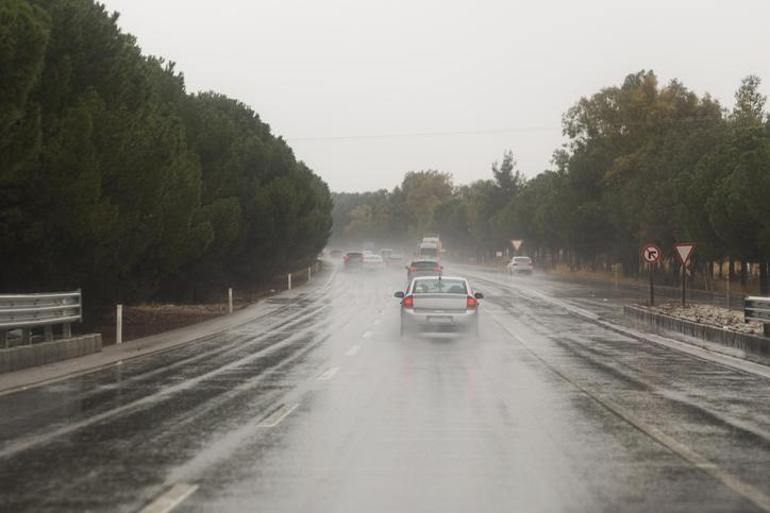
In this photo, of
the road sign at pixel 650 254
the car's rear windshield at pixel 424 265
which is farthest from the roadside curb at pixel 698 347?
the car's rear windshield at pixel 424 265

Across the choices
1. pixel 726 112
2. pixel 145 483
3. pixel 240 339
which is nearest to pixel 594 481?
pixel 145 483

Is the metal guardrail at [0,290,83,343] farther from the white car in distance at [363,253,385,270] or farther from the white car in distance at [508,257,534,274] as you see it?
the white car in distance at [508,257,534,274]

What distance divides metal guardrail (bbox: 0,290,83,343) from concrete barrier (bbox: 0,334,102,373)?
1.28 ft

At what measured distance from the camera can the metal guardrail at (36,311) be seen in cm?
1528

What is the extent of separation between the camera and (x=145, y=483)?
678 cm

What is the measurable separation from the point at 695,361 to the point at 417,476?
11.2 meters

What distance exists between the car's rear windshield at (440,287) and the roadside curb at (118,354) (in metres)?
5.36

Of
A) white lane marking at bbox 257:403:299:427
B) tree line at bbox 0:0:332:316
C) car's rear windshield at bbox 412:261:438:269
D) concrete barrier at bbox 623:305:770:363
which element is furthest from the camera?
car's rear windshield at bbox 412:261:438:269

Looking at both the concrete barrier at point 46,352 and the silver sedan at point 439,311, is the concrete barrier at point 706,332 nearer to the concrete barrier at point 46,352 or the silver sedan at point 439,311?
the silver sedan at point 439,311

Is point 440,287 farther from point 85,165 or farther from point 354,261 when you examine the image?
point 354,261

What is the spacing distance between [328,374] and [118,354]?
18.4ft

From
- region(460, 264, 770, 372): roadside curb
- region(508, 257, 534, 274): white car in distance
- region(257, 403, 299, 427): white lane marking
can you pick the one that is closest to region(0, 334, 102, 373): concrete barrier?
region(257, 403, 299, 427): white lane marking

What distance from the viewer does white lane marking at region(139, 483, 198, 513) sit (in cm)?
600

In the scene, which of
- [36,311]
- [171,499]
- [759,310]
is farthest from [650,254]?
[171,499]
